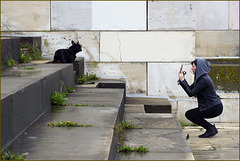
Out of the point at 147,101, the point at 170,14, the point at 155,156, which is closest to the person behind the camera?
the point at 155,156

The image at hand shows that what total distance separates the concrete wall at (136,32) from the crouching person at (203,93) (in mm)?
1917

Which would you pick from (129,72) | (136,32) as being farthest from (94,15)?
(129,72)

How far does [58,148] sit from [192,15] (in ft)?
22.3

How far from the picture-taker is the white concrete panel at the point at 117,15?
9.85 m

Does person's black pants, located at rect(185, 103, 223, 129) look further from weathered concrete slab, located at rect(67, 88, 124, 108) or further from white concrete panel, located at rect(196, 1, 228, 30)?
white concrete panel, located at rect(196, 1, 228, 30)

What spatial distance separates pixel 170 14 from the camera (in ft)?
32.2

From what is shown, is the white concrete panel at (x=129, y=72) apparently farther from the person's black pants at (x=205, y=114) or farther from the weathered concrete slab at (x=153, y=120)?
the weathered concrete slab at (x=153, y=120)

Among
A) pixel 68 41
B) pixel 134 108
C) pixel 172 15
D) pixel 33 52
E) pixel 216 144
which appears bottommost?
pixel 216 144

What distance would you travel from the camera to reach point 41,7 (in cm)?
998

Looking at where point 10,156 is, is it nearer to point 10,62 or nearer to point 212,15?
point 10,62

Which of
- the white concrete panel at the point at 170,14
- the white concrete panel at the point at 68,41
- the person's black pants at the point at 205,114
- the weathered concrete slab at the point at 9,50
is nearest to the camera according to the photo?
the weathered concrete slab at the point at 9,50

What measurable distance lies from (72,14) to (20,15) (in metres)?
1.23

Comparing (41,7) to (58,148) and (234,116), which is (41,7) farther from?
(58,148)

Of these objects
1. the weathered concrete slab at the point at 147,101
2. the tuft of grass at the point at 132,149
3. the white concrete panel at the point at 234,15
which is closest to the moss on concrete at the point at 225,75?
the white concrete panel at the point at 234,15
